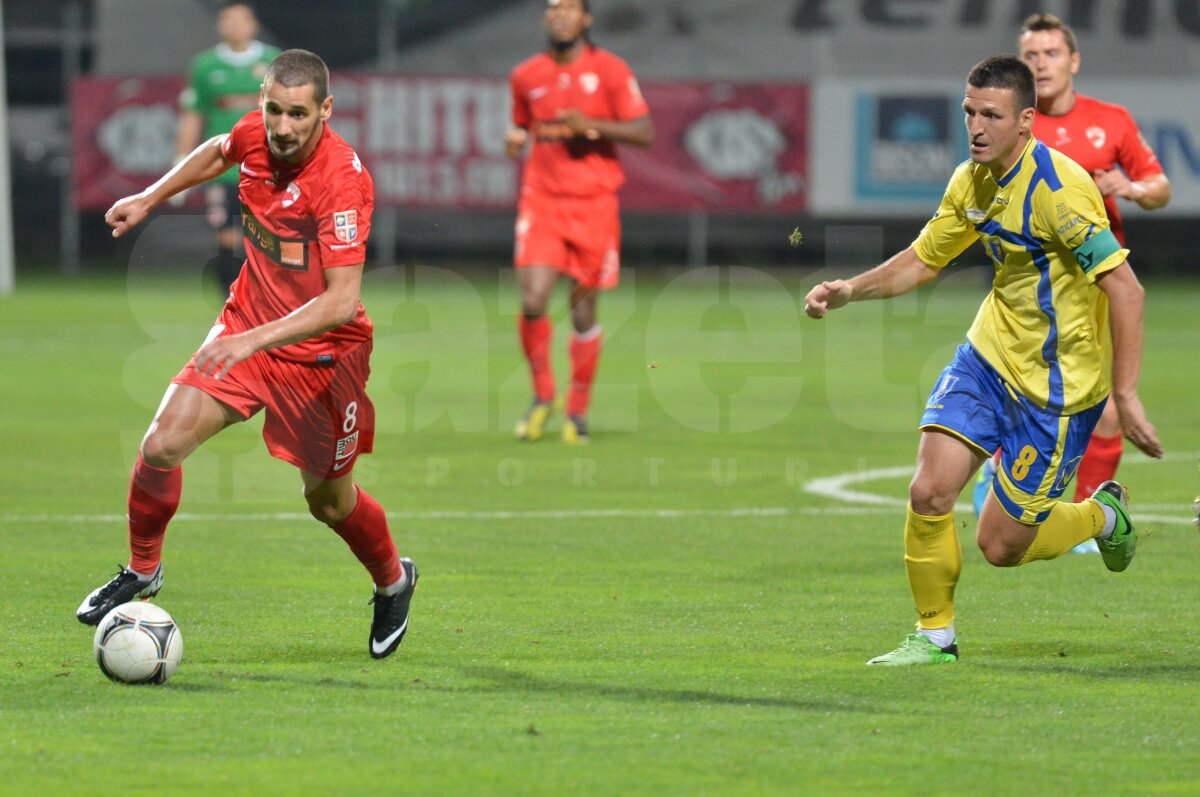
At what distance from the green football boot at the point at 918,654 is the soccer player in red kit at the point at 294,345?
1532 millimetres

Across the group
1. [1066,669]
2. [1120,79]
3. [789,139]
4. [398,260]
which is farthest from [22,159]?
[1066,669]

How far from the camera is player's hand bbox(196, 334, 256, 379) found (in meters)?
5.59

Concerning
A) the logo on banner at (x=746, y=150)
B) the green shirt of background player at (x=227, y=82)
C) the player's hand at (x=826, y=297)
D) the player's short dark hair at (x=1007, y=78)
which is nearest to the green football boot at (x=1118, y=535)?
the player's hand at (x=826, y=297)

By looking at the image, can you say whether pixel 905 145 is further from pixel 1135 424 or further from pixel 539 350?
pixel 1135 424

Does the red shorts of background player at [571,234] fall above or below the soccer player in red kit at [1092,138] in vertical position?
below

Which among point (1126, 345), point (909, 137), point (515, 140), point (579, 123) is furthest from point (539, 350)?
point (909, 137)

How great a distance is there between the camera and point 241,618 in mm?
6766

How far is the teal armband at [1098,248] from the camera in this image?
597 cm

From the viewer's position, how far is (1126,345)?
5.92m

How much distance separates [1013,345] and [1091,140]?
2573 millimetres

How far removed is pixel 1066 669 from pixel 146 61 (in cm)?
2157

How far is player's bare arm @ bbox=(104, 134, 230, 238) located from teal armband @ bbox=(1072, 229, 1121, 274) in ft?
9.18

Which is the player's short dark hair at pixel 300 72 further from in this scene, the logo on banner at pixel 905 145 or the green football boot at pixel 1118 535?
the logo on banner at pixel 905 145

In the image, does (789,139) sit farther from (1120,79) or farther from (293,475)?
(293,475)
